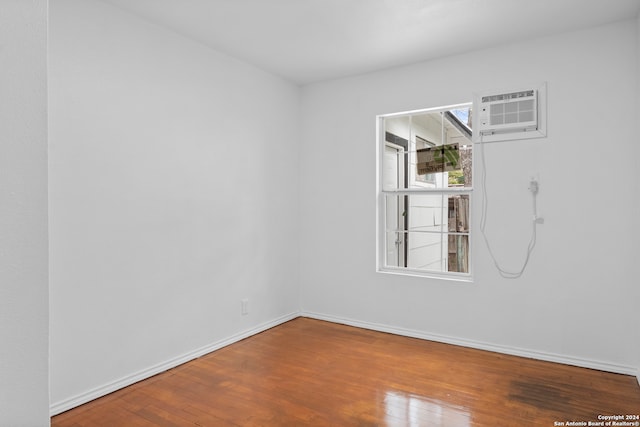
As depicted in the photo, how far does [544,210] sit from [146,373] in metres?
3.37

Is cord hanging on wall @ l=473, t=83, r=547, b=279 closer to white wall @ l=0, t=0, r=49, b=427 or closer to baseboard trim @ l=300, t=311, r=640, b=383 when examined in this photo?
baseboard trim @ l=300, t=311, r=640, b=383

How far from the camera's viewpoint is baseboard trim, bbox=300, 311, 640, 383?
10.1 feet

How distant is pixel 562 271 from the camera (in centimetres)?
324

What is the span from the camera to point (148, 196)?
301 centimetres

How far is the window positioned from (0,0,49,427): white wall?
3408mm

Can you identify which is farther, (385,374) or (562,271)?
(562,271)

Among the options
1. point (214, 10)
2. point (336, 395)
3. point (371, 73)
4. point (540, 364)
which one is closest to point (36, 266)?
point (336, 395)

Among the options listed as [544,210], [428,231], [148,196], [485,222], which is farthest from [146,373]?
[544,210]

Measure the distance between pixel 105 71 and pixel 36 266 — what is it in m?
2.36

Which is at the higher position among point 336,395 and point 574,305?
point 574,305

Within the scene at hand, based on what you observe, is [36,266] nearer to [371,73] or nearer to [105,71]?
[105,71]

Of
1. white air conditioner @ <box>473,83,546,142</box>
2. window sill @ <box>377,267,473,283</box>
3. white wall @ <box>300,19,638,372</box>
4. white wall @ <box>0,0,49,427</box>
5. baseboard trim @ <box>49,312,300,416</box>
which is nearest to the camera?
white wall @ <box>0,0,49,427</box>

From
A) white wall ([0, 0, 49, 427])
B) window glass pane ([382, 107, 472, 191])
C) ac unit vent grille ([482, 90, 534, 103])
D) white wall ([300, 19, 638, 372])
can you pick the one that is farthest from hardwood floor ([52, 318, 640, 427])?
ac unit vent grille ([482, 90, 534, 103])

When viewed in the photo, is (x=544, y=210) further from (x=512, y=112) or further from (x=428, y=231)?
(x=428, y=231)
